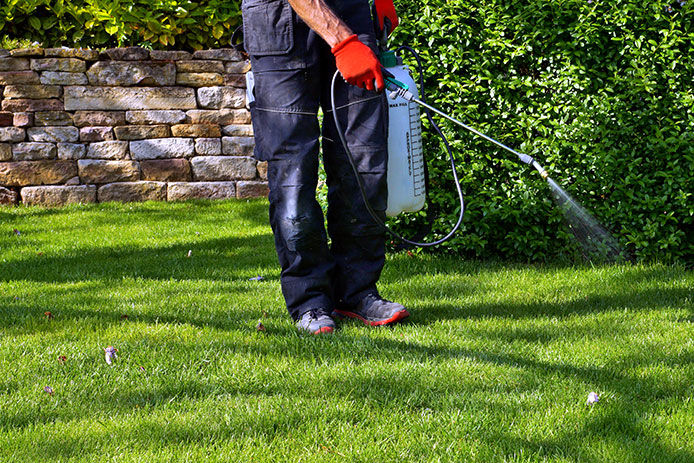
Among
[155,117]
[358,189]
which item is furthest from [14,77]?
[358,189]

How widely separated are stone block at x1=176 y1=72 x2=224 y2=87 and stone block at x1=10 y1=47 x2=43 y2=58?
1.11m

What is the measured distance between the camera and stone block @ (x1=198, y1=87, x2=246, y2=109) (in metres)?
6.79

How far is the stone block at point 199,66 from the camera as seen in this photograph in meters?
6.72

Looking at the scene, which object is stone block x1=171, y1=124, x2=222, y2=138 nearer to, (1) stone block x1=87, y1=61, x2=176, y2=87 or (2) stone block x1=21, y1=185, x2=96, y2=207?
(1) stone block x1=87, y1=61, x2=176, y2=87

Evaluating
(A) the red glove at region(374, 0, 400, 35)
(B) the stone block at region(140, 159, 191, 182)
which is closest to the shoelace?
(A) the red glove at region(374, 0, 400, 35)

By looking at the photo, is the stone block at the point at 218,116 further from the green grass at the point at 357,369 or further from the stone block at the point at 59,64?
the green grass at the point at 357,369

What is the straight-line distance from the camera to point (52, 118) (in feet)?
21.4

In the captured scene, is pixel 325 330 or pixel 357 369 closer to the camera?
pixel 357 369

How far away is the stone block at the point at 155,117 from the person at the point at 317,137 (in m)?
3.73

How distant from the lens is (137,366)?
268cm

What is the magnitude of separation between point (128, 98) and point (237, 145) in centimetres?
97

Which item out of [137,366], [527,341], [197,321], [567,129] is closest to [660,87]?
[567,129]

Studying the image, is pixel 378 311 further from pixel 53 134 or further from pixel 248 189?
pixel 53 134

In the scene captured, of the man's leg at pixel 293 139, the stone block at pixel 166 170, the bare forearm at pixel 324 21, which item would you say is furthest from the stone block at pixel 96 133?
the bare forearm at pixel 324 21
